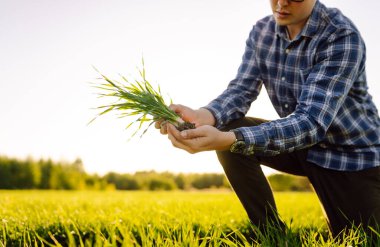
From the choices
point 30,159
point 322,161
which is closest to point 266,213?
point 322,161

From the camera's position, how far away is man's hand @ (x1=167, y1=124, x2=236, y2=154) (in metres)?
2.24

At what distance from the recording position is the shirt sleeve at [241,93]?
313 cm

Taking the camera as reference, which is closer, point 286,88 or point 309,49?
point 309,49

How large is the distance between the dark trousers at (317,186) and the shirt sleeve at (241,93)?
88 millimetres

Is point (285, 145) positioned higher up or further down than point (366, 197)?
higher up

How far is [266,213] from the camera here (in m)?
3.07

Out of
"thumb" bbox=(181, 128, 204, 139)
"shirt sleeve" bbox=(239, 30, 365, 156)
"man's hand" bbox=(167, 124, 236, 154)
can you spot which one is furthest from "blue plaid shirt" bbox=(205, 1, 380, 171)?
"thumb" bbox=(181, 128, 204, 139)

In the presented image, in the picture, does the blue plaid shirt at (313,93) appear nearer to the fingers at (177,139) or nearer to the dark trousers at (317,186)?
the dark trousers at (317,186)

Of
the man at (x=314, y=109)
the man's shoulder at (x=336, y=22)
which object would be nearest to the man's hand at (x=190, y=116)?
the man at (x=314, y=109)

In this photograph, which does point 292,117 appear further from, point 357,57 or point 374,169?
point 374,169

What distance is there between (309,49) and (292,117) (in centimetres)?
71

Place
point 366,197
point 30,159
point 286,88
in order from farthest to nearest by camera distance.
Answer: point 30,159, point 286,88, point 366,197

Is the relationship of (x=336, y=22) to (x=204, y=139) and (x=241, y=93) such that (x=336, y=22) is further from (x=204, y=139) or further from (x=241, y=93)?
(x=204, y=139)

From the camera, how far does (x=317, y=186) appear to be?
312 cm
